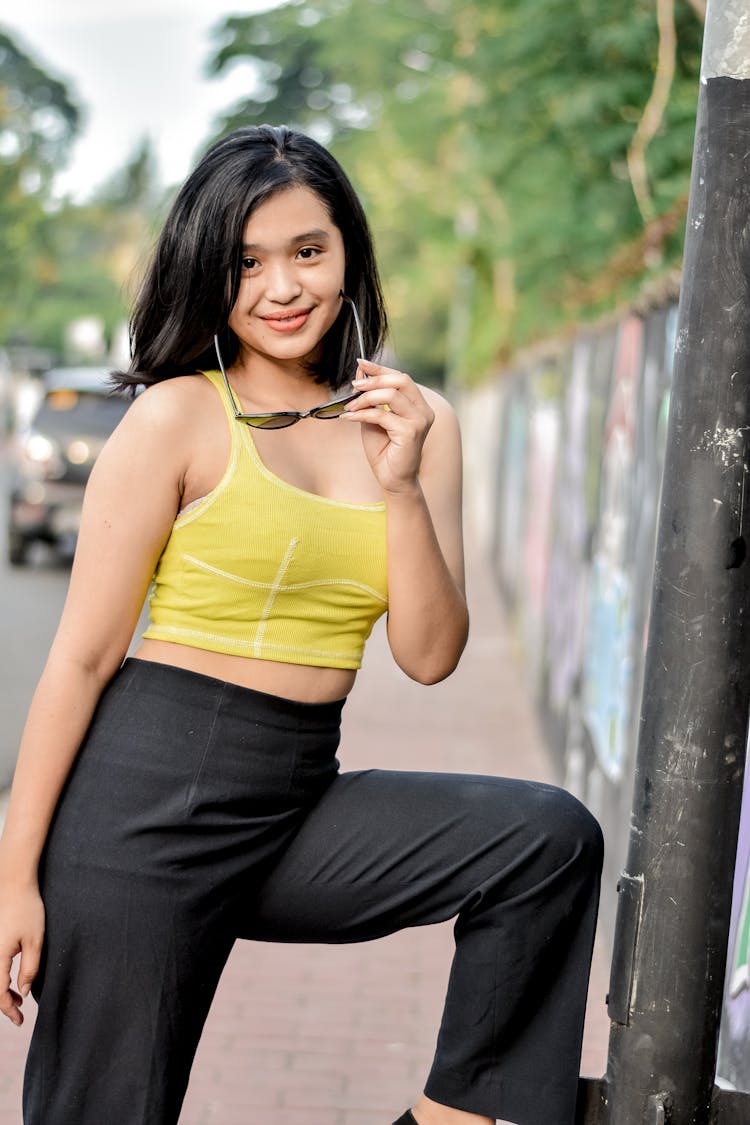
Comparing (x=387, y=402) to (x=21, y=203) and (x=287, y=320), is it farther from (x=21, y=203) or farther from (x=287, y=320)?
(x=21, y=203)

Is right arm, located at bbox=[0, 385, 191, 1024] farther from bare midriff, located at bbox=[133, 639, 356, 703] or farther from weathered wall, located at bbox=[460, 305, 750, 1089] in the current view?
weathered wall, located at bbox=[460, 305, 750, 1089]

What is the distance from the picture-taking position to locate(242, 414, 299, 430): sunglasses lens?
8.11ft

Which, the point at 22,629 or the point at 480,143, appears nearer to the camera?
the point at 22,629

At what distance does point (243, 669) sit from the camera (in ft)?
8.05

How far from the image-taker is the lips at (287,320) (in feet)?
8.35

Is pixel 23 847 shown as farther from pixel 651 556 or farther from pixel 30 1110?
pixel 651 556

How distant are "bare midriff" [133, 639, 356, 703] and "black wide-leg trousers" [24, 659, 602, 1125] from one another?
19 millimetres

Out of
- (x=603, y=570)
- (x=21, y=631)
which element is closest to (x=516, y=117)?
(x=21, y=631)

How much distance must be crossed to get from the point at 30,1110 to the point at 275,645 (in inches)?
31.0

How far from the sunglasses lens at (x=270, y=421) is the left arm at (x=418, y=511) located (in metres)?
0.12

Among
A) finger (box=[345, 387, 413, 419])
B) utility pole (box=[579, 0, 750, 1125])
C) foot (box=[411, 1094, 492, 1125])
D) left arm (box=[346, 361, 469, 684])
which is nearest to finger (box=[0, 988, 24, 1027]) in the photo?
foot (box=[411, 1094, 492, 1125])

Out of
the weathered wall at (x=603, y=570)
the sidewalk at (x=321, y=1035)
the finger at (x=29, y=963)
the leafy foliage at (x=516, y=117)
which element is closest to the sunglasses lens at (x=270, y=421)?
the finger at (x=29, y=963)

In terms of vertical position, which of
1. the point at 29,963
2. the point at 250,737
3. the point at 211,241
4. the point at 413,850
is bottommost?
the point at 29,963

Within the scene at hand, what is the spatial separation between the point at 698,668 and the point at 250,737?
67 centimetres
